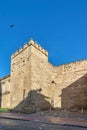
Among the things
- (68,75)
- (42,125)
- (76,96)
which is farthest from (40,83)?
(42,125)

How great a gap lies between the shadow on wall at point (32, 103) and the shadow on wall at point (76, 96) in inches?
98.2

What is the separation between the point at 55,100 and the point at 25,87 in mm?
4632

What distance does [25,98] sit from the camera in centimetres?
1652

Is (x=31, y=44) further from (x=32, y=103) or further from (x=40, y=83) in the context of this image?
(x=32, y=103)

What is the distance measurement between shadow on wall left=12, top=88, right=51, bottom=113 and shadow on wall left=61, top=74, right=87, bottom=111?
2.50 m

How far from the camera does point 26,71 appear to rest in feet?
56.8

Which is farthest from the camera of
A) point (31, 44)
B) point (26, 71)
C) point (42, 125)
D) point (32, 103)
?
point (31, 44)

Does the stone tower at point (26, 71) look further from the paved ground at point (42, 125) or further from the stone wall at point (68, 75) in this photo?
the paved ground at point (42, 125)

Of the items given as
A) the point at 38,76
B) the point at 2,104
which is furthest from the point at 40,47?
the point at 2,104

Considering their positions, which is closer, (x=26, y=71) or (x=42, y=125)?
(x=42, y=125)

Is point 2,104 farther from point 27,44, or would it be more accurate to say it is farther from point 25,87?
point 27,44

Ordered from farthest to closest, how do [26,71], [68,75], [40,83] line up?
[68,75] < [40,83] < [26,71]

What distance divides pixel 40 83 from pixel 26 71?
2.00 meters

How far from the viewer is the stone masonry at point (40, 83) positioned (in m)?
16.9
